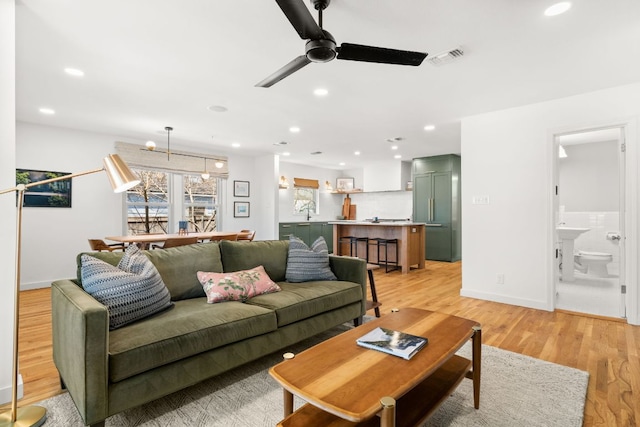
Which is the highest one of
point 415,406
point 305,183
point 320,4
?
point 320,4

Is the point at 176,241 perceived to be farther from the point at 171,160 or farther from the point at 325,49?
the point at 325,49

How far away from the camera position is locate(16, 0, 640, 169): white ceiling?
85.8 inches

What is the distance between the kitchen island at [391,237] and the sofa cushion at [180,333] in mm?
4399

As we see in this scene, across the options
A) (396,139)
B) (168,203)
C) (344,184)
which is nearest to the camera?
(396,139)

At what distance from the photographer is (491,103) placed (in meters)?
3.94

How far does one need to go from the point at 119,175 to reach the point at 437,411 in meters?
2.29

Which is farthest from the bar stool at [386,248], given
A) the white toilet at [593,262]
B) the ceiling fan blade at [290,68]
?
the ceiling fan blade at [290,68]

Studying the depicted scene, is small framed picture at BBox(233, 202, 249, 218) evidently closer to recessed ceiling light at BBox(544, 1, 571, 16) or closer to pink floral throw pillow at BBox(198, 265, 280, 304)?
pink floral throw pillow at BBox(198, 265, 280, 304)

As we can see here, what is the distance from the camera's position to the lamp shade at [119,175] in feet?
6.11

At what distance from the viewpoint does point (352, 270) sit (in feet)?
10.4

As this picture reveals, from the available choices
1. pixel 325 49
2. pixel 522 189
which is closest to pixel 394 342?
pixel 325 49

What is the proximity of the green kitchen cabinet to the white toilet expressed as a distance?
2.29 meters

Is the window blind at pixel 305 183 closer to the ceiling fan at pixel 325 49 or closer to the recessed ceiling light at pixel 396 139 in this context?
the recessed ceiling light at pixel 396 139

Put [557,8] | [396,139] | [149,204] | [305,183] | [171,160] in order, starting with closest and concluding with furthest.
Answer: [557,8] → [396,139] → [149,204] → [171,160] → [305,183]
